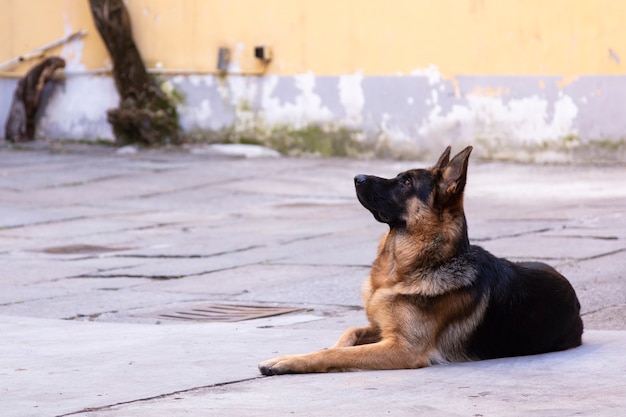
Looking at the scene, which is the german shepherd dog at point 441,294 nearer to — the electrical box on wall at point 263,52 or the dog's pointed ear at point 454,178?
the dog's pointed ear at point 454,178

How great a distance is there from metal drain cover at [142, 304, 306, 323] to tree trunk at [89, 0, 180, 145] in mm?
11301

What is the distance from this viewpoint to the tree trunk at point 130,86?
18750 mm

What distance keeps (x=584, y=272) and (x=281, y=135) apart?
1015 centimetres

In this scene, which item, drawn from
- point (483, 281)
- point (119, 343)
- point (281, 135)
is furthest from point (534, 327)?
point (281, 135)

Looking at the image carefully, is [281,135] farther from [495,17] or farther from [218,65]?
[495,17]

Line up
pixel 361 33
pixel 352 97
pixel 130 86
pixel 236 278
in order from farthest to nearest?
pixel 130 86 < pixel 352 97 < pixel 361 33 < pixel 236 278

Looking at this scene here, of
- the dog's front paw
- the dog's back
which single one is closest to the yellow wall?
the dog's back

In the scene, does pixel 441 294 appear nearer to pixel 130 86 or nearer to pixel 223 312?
pixel 223 312

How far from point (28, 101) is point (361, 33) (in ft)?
20.7

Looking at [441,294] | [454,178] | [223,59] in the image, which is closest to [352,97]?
[223,59]

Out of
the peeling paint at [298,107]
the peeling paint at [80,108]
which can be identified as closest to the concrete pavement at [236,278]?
the peeling paint at [298,107]

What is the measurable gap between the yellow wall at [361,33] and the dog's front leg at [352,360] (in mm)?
10624

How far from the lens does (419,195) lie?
581 centimetres

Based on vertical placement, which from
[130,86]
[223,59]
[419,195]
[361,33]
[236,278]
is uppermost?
[361,33]
